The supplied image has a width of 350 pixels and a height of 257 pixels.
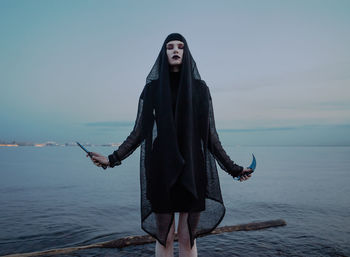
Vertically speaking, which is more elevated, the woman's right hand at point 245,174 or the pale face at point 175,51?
the pale face at point 175,51

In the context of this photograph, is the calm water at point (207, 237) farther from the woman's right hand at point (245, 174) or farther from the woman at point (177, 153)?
the woman's right hand at point (245, 174)

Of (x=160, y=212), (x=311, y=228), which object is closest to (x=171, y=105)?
(x=160, y=212)

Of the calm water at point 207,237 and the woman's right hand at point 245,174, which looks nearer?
the woman's right hand at point 245,174

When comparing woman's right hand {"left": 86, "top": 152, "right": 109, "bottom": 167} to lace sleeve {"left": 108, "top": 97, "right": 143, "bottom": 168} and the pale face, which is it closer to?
lace sleeve {"left": 108, "top": 97, "right": 143, "bottom": 168}

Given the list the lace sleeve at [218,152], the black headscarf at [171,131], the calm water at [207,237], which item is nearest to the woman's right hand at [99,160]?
the black headscarf at [171,131]

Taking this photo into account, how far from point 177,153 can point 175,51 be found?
3.28ft

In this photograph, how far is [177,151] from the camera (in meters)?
2.38

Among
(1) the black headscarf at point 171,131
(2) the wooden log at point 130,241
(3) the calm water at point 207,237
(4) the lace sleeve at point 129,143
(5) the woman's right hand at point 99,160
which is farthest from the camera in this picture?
(3) the calm water at point 207,237

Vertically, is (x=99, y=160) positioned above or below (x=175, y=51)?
below

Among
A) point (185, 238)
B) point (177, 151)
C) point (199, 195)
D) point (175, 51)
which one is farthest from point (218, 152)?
point (175, 51)

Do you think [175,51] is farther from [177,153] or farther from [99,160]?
[99,160]

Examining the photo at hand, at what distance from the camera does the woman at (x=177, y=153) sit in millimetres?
2447

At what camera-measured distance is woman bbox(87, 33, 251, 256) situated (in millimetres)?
2447

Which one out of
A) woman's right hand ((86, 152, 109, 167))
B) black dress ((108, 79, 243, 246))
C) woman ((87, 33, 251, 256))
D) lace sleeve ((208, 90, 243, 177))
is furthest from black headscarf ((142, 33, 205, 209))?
→ woman's right hand ((86, 152, 109, 167))
